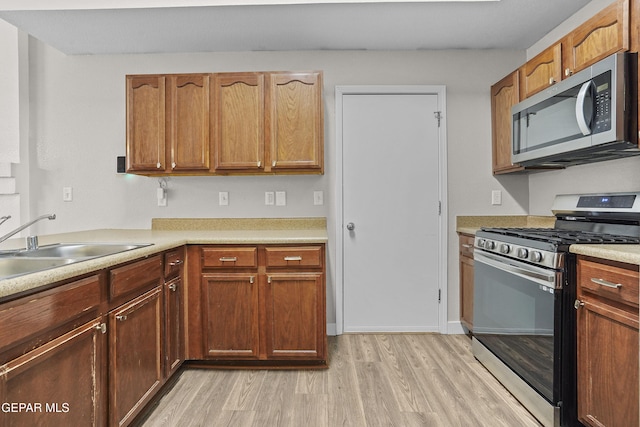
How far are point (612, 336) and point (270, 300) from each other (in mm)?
1732

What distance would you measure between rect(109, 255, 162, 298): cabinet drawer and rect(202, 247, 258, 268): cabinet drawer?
1.19 ft

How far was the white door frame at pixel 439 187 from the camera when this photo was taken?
3051 millimetres

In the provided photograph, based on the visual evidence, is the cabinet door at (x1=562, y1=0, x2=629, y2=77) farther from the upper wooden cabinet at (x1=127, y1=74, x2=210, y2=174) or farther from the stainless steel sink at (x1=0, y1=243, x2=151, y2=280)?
the stainless steel sink at (x1=0, y1=243, x2=151, y2=280)

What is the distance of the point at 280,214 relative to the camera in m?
3.06

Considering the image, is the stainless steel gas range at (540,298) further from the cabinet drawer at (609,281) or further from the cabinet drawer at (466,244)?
the cabinet drawer at (466,244)

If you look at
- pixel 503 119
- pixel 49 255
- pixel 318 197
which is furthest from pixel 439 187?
pixel 49 255

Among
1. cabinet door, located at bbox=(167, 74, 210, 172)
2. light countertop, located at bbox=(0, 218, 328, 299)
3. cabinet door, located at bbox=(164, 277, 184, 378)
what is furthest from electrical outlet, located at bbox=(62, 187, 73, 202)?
cabinet door, located at bbox=(164, 277, 184, 378)

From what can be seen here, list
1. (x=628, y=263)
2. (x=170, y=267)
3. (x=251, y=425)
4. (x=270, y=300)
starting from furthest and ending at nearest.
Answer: (x=270, y=300), (x=170, y=267), (x=251, y=425), (x=628, y=263)

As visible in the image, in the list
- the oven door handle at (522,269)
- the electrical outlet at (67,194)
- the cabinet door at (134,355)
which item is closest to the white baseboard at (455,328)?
the oven door handle at (522,269)

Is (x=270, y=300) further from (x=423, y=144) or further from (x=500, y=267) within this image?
(x=423, y=144)

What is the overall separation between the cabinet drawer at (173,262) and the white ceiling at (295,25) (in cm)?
160

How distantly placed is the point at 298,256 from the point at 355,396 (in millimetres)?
874

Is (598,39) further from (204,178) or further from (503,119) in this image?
(204,178)

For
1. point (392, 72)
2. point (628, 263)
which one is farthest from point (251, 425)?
point (392, 72)
